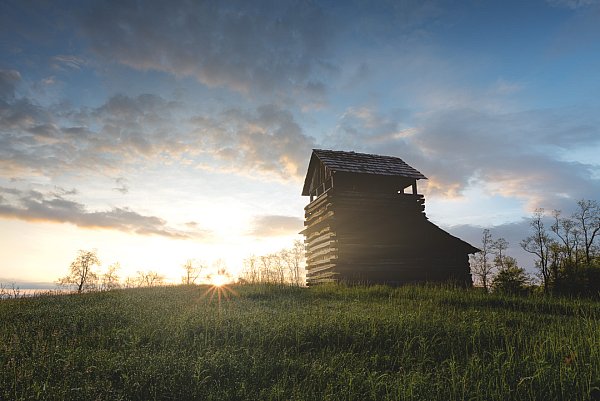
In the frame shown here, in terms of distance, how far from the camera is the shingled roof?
66.8ft

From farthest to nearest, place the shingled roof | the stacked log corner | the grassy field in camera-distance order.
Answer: the shingled roof → the stacked log corner → the grassy field

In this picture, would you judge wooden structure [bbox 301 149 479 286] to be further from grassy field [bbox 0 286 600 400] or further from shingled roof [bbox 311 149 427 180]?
grassy field [bbox 0 286 600 400]

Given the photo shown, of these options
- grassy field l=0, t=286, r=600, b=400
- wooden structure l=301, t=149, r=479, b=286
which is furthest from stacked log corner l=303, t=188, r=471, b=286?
grassy field l=0, t=286, r=600, b=400

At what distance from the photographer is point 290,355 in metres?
6.57

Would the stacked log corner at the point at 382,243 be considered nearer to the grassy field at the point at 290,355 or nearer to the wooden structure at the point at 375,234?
the wooden structure at the point at 375,234

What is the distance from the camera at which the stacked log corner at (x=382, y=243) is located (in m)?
18.8

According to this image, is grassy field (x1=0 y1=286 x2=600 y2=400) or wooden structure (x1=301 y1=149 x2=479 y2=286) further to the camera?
wooden structure (x1=301 y1=149 x2=479 y2=286)

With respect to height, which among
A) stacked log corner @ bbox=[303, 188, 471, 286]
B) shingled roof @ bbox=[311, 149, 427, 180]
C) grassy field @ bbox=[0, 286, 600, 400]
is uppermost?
shingled roof @ bbox=[311, 149, 427, 180]

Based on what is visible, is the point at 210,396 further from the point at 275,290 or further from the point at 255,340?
the point at 275,290

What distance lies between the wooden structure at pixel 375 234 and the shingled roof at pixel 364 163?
0.19 feet

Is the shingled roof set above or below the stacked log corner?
above

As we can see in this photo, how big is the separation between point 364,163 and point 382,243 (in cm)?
468

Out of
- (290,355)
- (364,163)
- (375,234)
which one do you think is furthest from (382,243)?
(290,355)

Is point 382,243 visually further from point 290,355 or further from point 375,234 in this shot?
point 290,355
